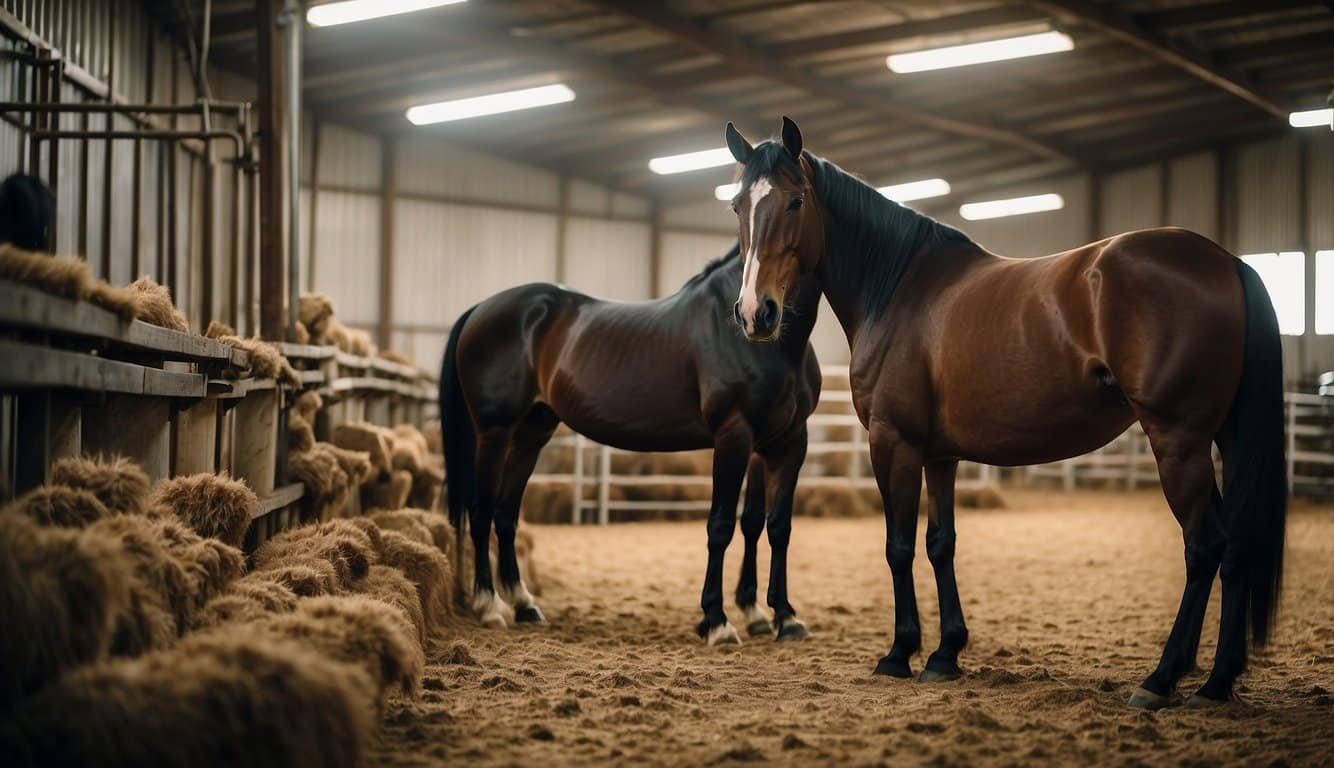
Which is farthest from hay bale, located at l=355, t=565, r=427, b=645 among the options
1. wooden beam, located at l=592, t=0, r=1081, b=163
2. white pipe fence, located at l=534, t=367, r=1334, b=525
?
wooden beam, located at l=592, t=0, r=1081, b=163

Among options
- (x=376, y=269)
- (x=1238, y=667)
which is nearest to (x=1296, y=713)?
(x=1238, y=667)

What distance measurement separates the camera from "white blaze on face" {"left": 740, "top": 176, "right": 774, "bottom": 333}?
4.15m

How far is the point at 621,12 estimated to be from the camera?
39.3 feet

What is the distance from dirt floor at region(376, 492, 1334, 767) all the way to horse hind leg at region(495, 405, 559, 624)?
0.25 m

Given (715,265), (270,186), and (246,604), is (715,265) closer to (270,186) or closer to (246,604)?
Answer: (270,186)

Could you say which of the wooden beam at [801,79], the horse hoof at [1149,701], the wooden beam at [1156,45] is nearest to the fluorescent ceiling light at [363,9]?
the wooden beam at [801,79]

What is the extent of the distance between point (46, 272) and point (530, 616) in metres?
3.47

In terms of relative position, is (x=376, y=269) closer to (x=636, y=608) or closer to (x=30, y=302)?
(x=636, y=608)

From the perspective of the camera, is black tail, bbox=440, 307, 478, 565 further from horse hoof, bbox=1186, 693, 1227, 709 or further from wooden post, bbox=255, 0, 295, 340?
horse hoof, bbox=1186, 693, 1227, 709

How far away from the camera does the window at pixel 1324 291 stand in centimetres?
1692

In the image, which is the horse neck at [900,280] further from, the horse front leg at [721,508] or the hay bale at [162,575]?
the hay bale at [162,575]

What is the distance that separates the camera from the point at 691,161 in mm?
18750

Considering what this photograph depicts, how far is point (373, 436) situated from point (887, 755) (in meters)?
4.65

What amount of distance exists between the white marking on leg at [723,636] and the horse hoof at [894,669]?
1033 millimetres
